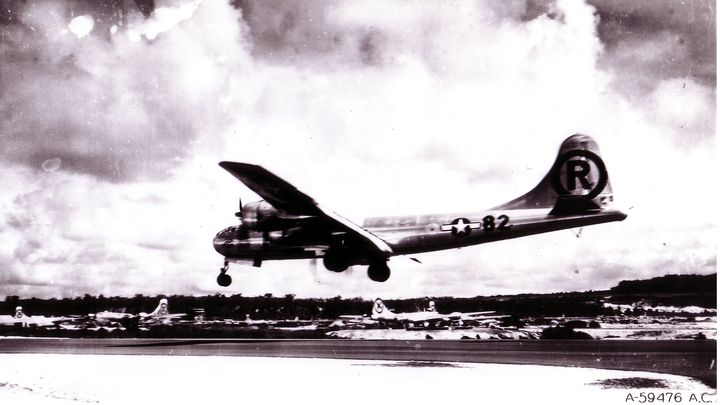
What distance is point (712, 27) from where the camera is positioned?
11.9 metres

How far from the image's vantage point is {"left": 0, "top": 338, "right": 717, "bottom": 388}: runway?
11477mm

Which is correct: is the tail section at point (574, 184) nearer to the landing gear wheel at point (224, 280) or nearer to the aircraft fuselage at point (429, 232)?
the aircraft fuselage at point (429, 232)

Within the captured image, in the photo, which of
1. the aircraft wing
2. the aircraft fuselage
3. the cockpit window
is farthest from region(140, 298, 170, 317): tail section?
the aircraft wing

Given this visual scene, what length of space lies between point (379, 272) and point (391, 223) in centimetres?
102

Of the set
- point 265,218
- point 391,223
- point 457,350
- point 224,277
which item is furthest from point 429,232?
point 224,277

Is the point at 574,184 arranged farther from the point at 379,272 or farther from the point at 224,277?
the point at 224,277

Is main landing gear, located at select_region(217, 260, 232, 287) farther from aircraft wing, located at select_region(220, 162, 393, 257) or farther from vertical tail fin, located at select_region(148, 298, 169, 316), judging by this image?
aircraft wing, located at select_region(220, 162, 393, 257)

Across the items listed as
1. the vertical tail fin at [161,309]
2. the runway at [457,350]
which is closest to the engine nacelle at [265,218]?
the vertical tail fin at [161,309]

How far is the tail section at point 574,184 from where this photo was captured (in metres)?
12.1

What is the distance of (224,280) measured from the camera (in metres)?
13.3

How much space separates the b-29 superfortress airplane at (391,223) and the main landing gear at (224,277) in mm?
21

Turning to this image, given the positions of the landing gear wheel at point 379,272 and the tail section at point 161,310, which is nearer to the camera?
the landing gear wheel at point 379,272

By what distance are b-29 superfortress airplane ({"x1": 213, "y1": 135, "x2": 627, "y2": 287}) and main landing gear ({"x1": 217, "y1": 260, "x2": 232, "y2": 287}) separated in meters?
0.02

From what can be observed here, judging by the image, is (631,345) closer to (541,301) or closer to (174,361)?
(541,301)
